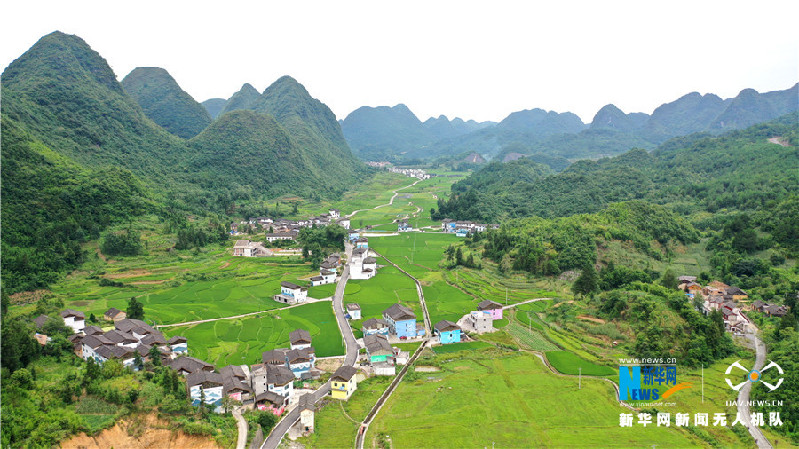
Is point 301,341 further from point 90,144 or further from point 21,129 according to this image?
point 90,144

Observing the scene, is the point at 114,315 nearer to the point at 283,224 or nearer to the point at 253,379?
the point at 253,379

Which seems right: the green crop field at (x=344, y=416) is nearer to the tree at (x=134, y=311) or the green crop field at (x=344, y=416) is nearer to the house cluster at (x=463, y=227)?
the tree at (x=134, y=311)

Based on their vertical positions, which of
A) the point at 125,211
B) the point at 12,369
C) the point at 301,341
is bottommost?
the point at 301,341

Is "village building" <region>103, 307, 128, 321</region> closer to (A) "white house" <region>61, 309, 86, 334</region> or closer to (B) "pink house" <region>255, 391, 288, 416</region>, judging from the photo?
(A) "white house" <region>61, 309, 86, 334</region>

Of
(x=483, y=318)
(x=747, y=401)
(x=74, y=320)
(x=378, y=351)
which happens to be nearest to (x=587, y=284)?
(x=483, y=318)

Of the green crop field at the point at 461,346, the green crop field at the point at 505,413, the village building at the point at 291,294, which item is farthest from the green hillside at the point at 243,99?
the green crop field at the point at 505,413

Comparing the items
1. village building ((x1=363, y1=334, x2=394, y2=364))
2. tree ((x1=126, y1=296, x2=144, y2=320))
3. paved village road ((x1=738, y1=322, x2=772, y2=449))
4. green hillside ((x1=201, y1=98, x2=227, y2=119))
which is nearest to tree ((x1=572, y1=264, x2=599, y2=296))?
paved village road ((x1=738, y1=322, x2=772, y2=449))

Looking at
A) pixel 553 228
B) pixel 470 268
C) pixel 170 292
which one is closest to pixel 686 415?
pixel 470 268
